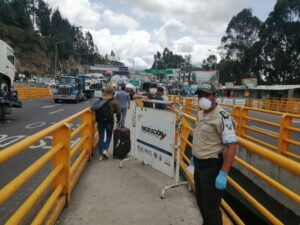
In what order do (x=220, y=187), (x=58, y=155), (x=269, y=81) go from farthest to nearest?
(x=269, y=81), (x=58, y=155), (x=220, y=187)

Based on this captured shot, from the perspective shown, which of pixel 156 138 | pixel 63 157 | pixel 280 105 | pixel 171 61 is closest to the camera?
pixel 63 157

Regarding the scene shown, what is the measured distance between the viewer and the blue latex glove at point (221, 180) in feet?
11.0

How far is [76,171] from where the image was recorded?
628 centimetres

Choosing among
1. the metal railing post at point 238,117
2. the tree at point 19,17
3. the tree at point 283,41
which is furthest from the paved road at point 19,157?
the tree at point 19,17

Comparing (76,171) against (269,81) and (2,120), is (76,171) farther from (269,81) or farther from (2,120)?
(269,81)

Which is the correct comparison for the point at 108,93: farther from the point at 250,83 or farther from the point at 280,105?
the point at 250,83

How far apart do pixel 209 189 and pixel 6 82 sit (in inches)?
598

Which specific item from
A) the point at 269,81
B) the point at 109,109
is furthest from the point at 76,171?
the point at 269,81

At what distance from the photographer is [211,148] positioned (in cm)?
358

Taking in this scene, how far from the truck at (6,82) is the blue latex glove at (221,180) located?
14.0 m

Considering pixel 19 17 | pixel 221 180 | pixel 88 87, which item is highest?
pixel 19 17

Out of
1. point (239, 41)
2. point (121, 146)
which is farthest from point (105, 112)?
point (239, 41)

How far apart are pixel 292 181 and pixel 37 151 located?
595cm

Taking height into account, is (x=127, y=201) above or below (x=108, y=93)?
below
